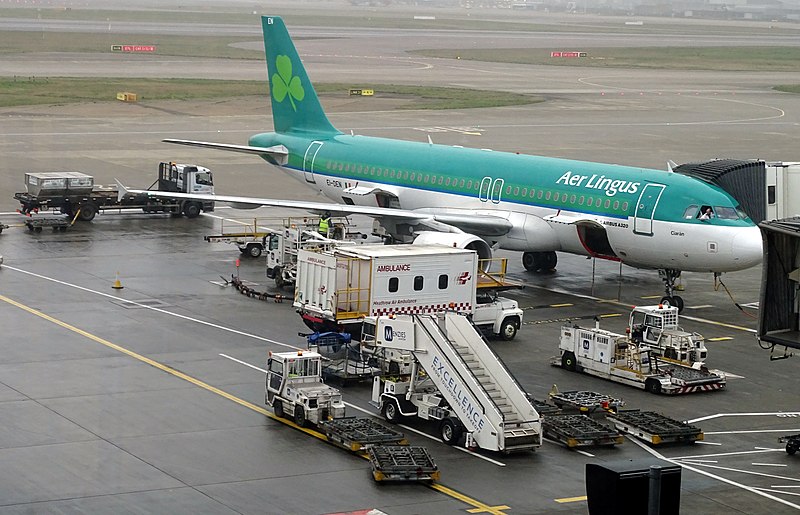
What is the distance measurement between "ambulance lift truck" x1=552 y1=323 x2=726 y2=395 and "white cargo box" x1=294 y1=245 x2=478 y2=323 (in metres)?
3.44

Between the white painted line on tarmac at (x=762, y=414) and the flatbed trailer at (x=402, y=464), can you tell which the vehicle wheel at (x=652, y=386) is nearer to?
the white painted line on tarmac at (x=762, y=414)

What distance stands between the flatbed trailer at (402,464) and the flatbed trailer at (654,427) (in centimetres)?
542

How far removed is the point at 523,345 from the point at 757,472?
39.2ft

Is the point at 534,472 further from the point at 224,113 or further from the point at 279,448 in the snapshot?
the point at 224,113

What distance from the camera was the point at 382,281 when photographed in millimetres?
35594

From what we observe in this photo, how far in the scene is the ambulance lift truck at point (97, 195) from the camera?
57.0 metres

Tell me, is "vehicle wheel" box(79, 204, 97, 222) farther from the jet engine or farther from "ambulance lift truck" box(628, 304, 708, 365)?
Result: "ambulance lift truck" box(628, 304, 708, 365)

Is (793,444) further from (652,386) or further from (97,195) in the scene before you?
(97,195)

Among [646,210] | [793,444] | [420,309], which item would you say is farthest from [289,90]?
[793,444]

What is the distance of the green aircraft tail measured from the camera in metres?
56.6

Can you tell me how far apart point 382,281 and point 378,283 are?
0.44 feet

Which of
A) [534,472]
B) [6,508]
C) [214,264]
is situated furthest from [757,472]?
[214,264]

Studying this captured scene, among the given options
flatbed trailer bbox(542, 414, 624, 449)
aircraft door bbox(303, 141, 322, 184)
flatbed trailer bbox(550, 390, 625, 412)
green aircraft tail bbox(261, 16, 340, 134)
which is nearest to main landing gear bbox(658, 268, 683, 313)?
flatbed trailer bbox(550, 390, 625, 412)

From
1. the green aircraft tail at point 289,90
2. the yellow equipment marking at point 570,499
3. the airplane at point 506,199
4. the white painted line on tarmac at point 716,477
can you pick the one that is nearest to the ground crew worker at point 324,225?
the airplane at point 506,199
